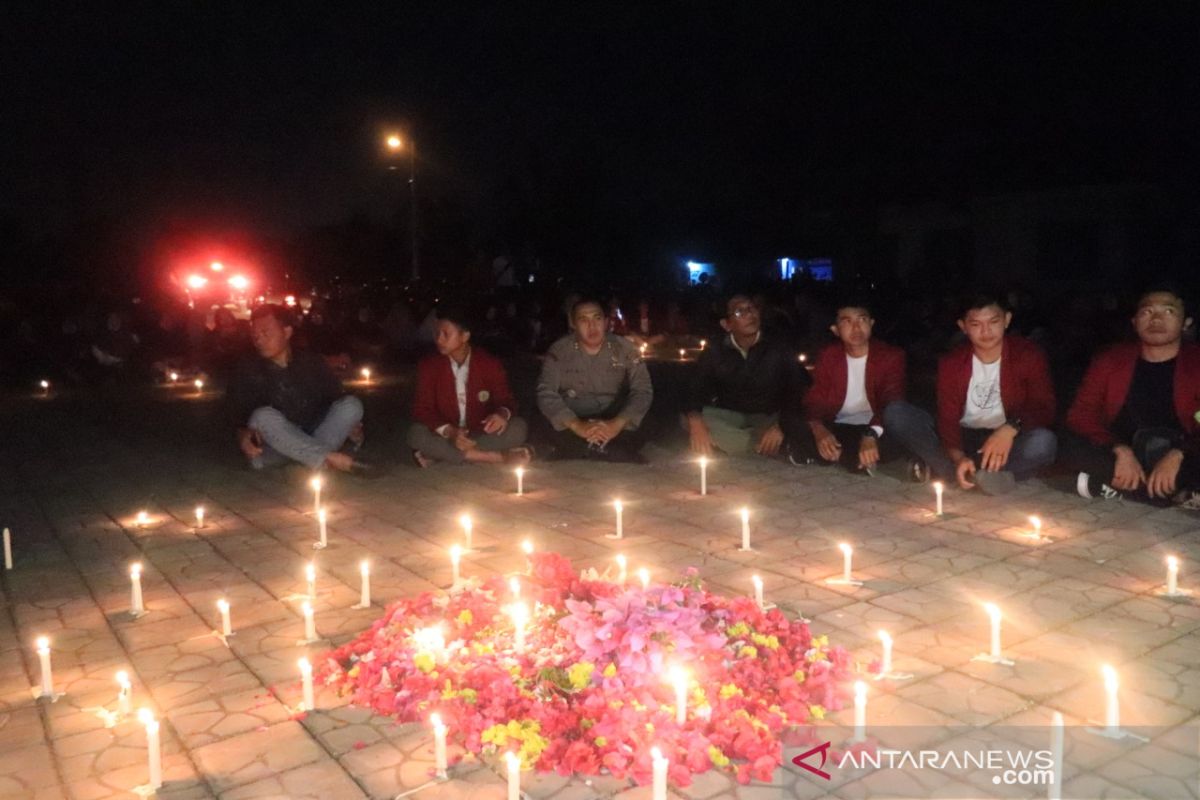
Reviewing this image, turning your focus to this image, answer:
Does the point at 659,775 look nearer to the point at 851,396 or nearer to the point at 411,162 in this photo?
the point at 851,396

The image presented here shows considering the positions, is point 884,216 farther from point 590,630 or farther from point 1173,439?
point 590,630

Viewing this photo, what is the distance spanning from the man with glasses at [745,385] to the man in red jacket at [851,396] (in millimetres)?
429

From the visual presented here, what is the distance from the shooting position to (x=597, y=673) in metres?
3.61

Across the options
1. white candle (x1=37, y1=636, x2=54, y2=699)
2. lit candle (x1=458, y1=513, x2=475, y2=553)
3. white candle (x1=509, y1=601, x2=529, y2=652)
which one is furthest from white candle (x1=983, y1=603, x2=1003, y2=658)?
white candle (x1=37, y1=636, x2=54, y2=699)

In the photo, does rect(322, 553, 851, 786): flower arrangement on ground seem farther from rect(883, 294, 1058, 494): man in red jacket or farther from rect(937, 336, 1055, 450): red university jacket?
rect(937, 336, 1055, 450): red university jacket

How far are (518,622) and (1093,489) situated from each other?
482 cm

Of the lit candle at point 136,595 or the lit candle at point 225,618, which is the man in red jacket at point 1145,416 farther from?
the lit candle at point 136,595

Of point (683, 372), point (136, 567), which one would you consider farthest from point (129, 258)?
point (136, 567)

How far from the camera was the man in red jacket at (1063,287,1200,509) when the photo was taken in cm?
674

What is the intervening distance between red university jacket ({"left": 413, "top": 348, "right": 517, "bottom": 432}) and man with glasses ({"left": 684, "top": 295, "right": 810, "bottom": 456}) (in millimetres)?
1640

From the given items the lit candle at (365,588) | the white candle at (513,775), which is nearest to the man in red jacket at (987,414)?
the lit candle at (365,588)

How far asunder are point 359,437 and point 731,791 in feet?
20.3

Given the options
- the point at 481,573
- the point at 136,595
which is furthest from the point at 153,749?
the point at 481,573

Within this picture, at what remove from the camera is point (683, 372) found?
1719 cm
